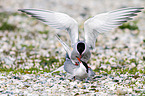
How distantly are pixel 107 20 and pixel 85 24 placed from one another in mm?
640

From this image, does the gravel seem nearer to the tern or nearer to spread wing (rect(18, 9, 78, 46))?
the tern

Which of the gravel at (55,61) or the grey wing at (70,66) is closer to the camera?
the gravel at (55,61)

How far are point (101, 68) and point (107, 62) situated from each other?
2.14ft

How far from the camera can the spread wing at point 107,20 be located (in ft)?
22.8

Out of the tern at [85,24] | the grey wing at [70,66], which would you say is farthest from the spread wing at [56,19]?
the grey wing at [70,66]

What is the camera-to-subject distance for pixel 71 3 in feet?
69.7

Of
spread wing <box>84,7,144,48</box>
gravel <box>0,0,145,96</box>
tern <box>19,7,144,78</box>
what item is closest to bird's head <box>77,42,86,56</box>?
tern <box>19,7,144,78</box>

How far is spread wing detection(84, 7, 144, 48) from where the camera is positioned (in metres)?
6.94

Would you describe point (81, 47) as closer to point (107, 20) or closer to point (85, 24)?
point (85, 24)

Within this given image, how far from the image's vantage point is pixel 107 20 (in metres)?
7.08

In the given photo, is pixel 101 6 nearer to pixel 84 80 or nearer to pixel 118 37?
pixel 118 37

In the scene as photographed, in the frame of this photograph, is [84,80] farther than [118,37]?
No

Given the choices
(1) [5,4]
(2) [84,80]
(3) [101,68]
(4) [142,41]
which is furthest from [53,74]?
(1) [5,4]

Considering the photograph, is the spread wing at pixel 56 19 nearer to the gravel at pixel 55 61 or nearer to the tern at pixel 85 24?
the tern at pixel 85 24
